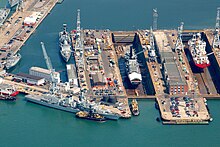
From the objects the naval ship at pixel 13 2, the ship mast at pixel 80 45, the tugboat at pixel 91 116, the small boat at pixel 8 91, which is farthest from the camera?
the naval ship at pixel 13 2

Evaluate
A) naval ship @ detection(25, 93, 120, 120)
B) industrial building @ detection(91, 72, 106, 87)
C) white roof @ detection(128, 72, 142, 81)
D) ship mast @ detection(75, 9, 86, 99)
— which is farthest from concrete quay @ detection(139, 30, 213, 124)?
ship mast @ detection(75, 9, 86, 99)

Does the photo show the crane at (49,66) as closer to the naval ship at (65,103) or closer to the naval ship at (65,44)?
the naval ship at (65,103)

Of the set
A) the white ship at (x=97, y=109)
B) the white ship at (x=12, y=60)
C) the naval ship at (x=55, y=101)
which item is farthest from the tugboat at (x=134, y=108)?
the white ship at (x=12, y=60)

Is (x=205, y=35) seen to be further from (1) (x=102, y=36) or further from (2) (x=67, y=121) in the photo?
(2) (x=67, y=121)

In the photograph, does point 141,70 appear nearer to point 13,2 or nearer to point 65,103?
point 65,103

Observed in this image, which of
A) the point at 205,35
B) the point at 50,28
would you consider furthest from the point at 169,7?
the point at 50,28
